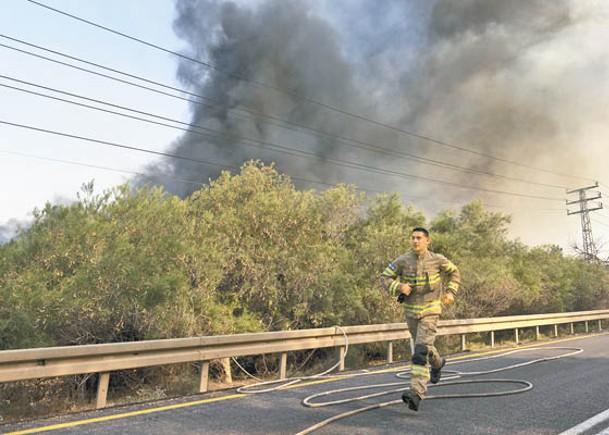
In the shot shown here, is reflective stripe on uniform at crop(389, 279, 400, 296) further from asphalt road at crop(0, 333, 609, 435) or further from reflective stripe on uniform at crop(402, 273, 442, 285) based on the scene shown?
asphalt road at crop(0, 333, 609, 435)

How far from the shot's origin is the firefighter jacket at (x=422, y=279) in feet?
17.8

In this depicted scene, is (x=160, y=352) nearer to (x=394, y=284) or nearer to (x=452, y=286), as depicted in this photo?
(x=394, y=284)

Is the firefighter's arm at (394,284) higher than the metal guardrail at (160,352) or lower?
higher

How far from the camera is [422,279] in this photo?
5.45 m

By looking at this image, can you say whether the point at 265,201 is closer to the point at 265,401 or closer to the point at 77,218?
the point at 77,218

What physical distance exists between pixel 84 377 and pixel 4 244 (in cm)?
368

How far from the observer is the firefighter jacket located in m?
5.43

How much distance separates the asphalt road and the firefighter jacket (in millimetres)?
1088

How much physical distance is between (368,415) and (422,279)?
1.62 metres

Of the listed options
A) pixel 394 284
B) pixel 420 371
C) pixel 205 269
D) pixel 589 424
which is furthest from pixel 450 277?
pixel 205 269

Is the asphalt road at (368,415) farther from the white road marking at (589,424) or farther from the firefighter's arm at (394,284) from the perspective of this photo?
the firefighter's arm at (394,284)

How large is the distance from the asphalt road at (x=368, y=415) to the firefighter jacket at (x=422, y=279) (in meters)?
1.09

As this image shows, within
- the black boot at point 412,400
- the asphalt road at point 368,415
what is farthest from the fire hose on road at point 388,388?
the black boot at point 412,400

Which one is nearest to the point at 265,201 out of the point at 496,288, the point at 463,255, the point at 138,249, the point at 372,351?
the point at 138,249
